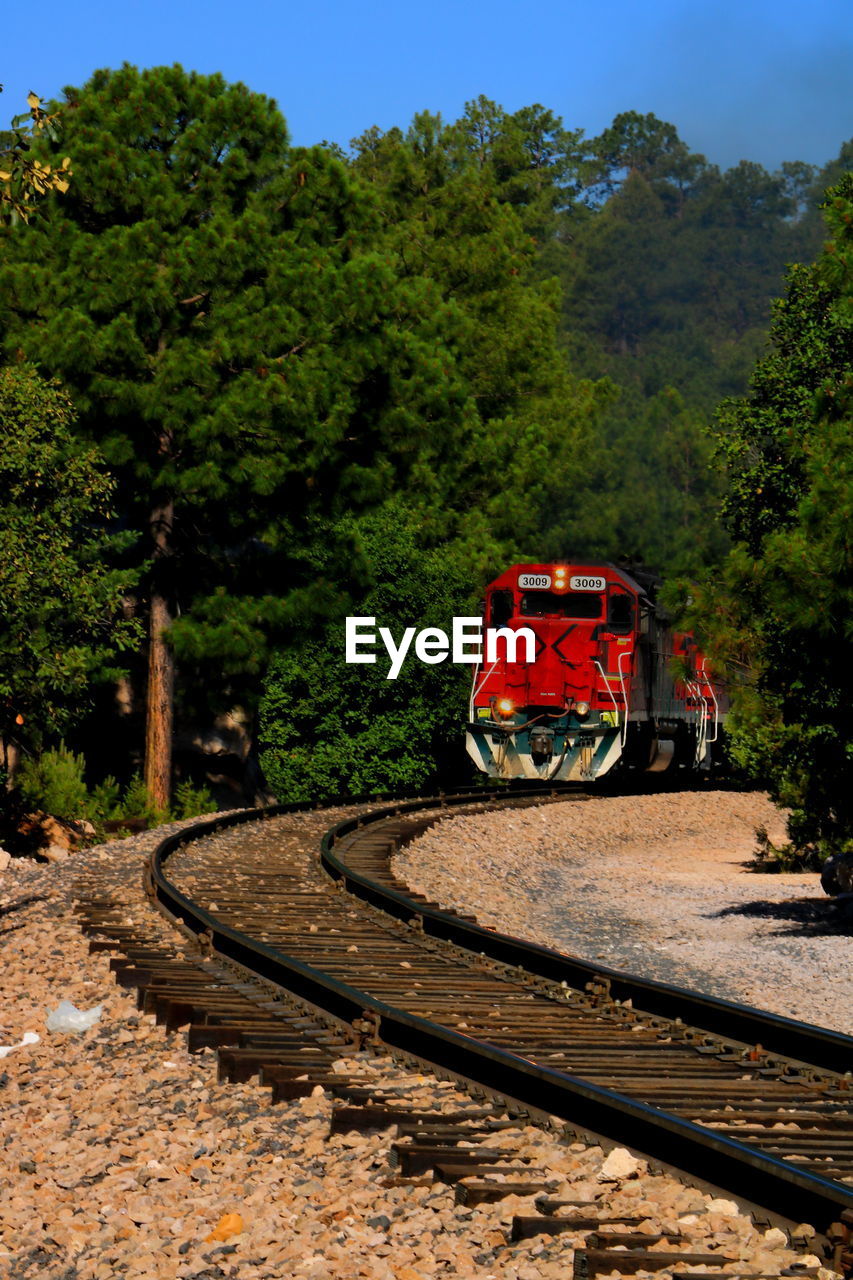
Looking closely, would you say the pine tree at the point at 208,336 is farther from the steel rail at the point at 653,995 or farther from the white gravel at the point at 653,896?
the steel rail at the point at 653,995

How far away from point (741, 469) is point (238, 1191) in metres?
24.2

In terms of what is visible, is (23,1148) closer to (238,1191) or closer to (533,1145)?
(238,1191)

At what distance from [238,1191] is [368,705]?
23.7 m

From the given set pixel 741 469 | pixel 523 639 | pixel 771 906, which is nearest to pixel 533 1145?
pixel 771 906

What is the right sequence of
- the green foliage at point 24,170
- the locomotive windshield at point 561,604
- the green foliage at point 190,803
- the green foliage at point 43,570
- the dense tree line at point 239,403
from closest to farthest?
the green foliage at point 24,170
the green foliage at point 43,570
the dense tree line at point 239,403
the locomotive windshield at point 561,604
the green foliage at point 190,803

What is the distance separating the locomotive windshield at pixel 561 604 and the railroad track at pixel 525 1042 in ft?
44.6

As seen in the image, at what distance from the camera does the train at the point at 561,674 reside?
26672 millimetres

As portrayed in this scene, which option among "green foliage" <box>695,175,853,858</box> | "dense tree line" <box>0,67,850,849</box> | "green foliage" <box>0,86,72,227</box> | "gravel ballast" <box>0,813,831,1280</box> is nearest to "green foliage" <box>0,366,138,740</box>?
"dense tree line" <box>0,67,850,849</box>

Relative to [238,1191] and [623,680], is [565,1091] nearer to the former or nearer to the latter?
[238,1191]

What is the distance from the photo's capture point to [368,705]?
2927cm

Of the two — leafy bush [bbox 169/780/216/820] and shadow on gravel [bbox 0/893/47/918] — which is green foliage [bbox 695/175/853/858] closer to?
shadow on gravel [bbox 0/893/47/918]

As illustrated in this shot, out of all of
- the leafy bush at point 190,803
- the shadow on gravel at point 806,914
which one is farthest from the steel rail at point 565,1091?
the leafy bush at point 190,803

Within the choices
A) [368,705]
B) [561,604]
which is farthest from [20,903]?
[368,705]

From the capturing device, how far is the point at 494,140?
57.8 m
